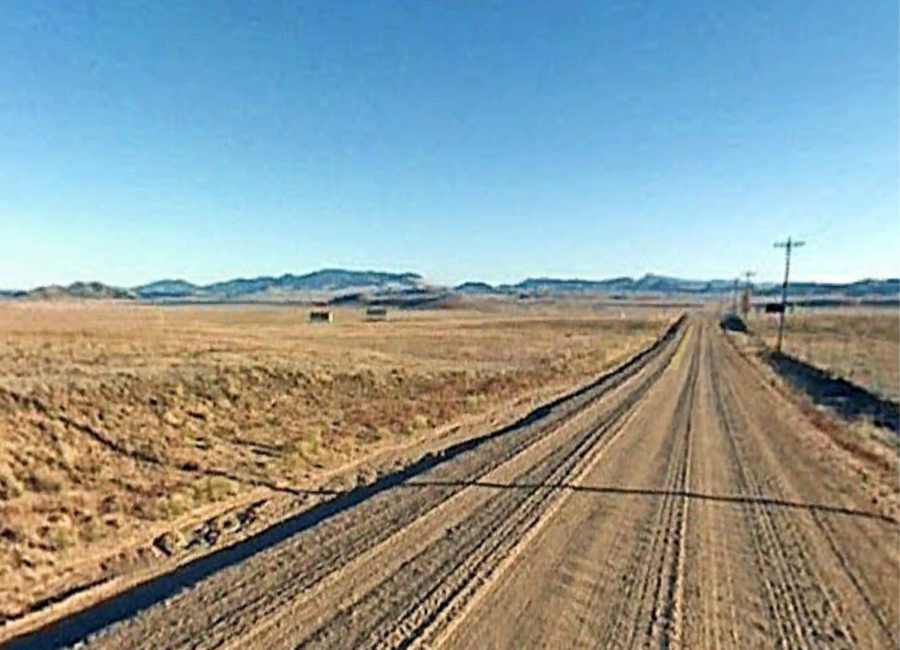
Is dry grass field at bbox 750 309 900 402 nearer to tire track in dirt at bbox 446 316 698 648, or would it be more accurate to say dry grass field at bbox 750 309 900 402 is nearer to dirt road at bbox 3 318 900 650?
dirt road at bbox 3 318 900 650

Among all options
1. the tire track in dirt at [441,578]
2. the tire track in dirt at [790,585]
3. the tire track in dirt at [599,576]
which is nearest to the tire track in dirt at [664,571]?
the tire track in dirt at [599,576]

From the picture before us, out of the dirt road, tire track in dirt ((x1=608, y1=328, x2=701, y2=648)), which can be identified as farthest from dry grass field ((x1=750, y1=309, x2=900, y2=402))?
tire track in dirt ((x1=608, y1=328, x2=701, y2=648))

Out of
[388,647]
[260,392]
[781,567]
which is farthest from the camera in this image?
[260,392]

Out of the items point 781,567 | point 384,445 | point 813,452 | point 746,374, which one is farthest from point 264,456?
point 746,374

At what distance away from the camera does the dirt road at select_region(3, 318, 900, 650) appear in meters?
6.02

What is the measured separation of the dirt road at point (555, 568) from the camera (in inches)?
237

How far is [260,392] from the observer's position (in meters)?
19.2

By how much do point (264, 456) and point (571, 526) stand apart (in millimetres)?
6912

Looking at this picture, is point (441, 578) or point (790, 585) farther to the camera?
point (790, 585)

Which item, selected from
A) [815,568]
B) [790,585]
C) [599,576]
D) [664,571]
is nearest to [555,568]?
[599,576]

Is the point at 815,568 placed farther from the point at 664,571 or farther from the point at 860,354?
the point at 860,354

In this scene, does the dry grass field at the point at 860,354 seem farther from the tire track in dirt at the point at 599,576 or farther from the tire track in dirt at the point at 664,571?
the tire track in dirt at the point at 599,576

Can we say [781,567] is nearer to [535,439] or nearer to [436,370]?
[535,439]

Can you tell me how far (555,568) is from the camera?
7.44 meters
